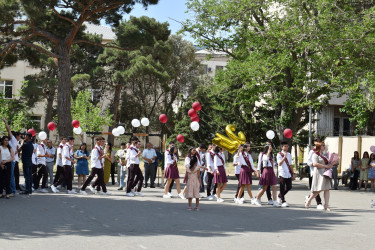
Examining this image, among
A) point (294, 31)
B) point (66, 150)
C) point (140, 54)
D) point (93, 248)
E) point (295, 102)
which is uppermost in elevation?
point (140, 54)

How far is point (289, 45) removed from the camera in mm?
23328

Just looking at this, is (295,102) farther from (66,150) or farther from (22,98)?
(22,98)

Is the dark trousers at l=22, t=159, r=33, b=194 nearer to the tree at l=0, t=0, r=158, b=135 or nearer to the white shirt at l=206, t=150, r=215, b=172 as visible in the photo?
the white shirt at l=206, t=150, r=215, b=172

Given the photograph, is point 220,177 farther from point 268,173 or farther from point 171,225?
point 171,225

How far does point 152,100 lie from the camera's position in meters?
53.2

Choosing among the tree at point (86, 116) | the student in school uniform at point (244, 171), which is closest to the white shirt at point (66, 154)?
the student in school uniform at point (244, 171)

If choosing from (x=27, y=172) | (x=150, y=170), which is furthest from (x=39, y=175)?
(x=150, y=170)

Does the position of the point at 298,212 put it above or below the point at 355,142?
below

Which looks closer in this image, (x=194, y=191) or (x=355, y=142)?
(x=194, y=191)

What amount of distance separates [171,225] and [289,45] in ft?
48.2

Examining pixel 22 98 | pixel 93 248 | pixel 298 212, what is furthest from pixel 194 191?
pixel 22 98

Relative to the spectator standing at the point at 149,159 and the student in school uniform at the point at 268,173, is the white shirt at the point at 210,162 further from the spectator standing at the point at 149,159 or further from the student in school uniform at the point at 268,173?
the spectator standing at the point at 149,159

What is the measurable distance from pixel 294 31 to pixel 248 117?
15.1 m

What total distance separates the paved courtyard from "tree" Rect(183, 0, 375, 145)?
9.06 metres
